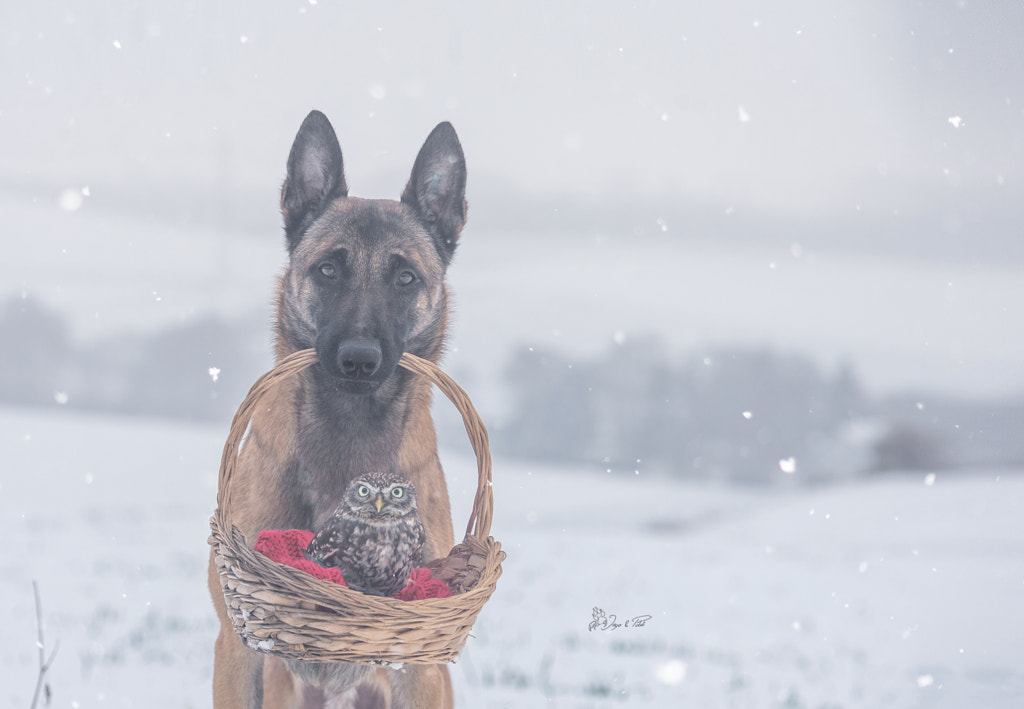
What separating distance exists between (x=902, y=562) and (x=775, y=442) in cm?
127

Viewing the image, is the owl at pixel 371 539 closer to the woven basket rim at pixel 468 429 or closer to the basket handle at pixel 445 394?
the woven basket rim at pixel 468 429

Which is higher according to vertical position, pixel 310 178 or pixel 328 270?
pixel 310 178

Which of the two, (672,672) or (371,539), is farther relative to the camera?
(672,672)

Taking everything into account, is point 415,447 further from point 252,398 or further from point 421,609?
point 421,609

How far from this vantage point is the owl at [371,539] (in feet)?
6.72

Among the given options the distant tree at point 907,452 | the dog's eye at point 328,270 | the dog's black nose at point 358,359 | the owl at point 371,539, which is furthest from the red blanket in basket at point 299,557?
the distant tree at point 907,452

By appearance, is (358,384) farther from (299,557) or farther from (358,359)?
(299,557)

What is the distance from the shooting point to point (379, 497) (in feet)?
6.84

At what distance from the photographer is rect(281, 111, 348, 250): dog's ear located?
8.83 ft

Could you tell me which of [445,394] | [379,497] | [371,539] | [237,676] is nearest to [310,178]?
[445,394]

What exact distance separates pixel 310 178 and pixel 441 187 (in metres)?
0.49

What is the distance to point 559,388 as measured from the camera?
4.73 metres

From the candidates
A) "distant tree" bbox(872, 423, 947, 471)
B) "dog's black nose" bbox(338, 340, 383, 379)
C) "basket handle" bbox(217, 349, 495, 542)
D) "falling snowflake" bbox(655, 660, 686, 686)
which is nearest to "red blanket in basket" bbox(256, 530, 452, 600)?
"basket handle" bbox(217, 349, 495, 542)

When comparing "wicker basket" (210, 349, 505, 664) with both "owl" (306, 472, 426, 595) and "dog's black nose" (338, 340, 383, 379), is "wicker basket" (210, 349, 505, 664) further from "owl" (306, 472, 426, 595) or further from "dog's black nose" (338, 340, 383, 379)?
"dog's black nose" (338, 340, 383, 379)
